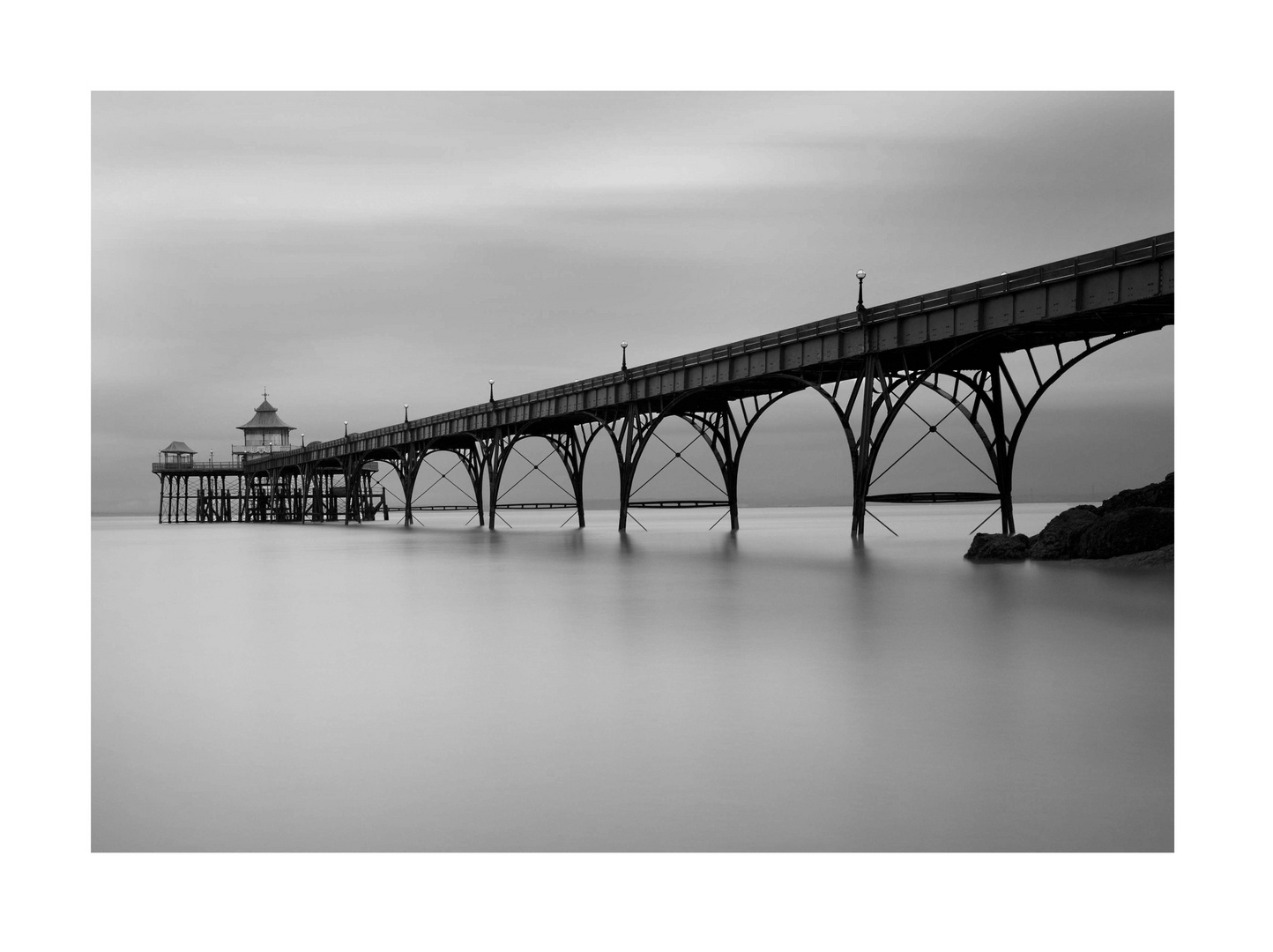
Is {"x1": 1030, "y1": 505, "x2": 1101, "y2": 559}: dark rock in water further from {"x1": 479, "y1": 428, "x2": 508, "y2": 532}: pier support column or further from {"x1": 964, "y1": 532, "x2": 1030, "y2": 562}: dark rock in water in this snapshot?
{"x1": 479, "y1": 428, "x2": 508, "y2": 532}: pier support column

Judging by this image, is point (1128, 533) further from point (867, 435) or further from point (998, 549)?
point (867, 435)

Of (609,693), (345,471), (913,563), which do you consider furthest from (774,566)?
(345,471)

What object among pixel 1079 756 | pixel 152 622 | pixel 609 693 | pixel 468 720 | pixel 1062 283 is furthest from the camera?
pixel 1062 283

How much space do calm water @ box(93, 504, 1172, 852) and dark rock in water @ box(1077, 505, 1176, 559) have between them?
722 centimetres

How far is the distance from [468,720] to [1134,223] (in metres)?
23.7

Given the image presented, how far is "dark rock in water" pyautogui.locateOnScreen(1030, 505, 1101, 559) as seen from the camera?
2681cm

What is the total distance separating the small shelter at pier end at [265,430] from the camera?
14138 cm

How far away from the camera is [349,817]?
6617 millimetres

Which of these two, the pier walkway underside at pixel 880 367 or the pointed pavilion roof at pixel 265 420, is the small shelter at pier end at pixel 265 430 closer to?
the pointed pavilion roof at pixel 265 420

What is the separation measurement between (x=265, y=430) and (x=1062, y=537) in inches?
5097

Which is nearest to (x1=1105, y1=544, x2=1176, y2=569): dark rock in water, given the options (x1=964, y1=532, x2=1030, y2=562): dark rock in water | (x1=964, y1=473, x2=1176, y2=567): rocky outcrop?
(x1=964, y1=473, x2=1176, y2=567): rocky outcrop

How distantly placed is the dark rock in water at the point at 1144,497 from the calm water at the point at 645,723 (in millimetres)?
10536

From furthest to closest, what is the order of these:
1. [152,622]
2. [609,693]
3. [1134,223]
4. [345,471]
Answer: [345,471] → [1134,223] → [152,622] → [609,693]
